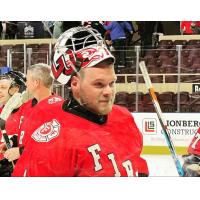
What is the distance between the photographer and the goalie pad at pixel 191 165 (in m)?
2.63

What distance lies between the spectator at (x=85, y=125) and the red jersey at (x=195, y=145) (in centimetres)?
26

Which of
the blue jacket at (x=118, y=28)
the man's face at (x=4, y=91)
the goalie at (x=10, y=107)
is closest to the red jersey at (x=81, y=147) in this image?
the goalie at (x=10, y=107)

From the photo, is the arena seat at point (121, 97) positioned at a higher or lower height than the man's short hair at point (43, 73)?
lower

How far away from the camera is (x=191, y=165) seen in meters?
2.65

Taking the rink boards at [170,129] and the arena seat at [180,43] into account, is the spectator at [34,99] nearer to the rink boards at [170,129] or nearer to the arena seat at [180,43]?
the rink boards at [170,129]

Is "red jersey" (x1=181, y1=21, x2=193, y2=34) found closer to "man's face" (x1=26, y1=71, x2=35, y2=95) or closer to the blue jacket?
the blue jacket

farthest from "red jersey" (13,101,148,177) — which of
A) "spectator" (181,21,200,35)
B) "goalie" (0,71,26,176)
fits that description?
"spectator" (181,21,200,35)

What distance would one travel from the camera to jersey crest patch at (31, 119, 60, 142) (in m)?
2.52

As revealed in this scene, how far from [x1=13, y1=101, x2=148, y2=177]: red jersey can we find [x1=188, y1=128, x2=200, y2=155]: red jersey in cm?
26

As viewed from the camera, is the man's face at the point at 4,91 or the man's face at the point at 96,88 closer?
the man's face at the point at 96,88

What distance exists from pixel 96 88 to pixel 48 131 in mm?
321
